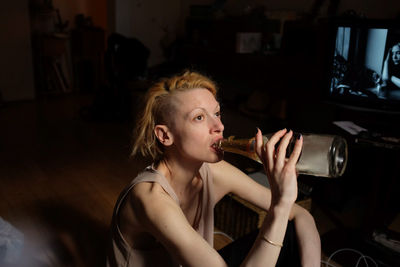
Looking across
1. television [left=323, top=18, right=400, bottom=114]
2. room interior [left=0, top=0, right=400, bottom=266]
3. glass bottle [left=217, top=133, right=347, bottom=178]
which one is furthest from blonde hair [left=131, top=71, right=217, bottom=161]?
television [left=323, top=18, right=400, bottom=114]

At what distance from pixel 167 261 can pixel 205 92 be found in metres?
0.50

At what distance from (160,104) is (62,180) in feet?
6.15

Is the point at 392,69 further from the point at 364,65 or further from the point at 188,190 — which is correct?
the point at 188,190

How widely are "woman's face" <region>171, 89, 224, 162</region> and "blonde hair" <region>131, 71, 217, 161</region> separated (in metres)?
0.03

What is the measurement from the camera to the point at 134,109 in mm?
4277

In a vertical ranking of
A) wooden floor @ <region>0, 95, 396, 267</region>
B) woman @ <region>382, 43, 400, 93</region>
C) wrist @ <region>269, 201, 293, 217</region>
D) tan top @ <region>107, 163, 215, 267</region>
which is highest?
woman @ <region>382, 43, 400, 93</region>

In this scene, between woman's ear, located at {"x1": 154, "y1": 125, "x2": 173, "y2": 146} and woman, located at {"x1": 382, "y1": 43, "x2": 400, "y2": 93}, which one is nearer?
woman's ear, located at {"x1": 154, "y1": 125, "x2": 173, "y2": 146}

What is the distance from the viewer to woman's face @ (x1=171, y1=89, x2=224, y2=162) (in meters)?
1.06

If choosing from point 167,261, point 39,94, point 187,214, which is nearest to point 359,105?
point 187,214

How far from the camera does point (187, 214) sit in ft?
4.23

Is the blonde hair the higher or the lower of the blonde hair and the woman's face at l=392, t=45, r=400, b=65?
the lower

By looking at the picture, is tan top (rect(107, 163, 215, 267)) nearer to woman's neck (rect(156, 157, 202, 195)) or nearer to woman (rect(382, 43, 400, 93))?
woman's neck (rect(156, 157, 202, 195))

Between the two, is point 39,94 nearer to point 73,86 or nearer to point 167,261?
point 73,86

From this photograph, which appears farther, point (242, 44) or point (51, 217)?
point (242, 44)
